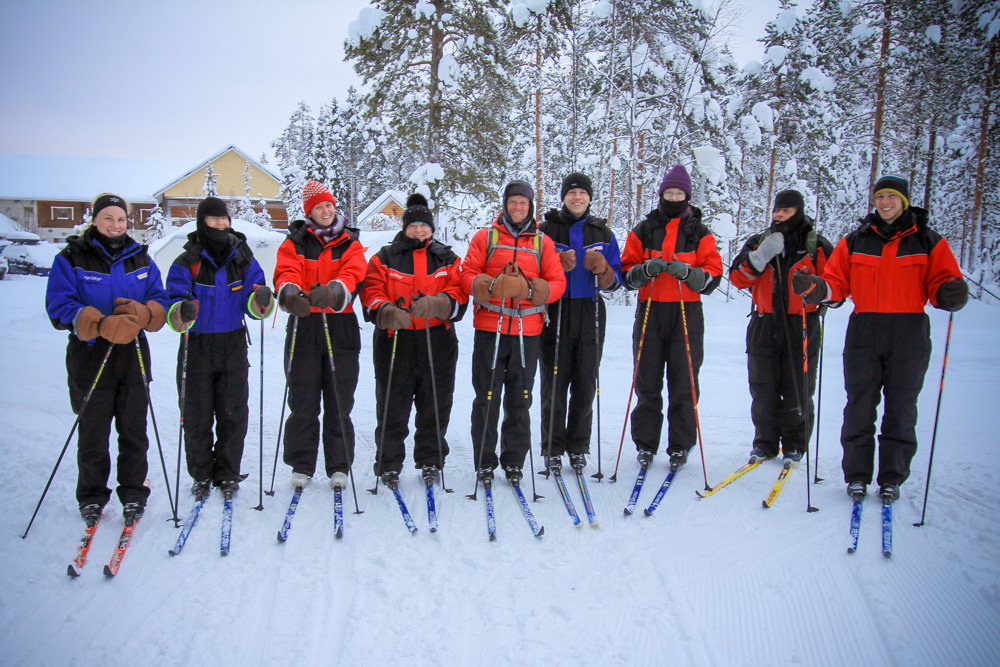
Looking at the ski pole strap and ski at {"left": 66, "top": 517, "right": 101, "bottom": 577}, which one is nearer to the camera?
ski at {"left": 66, "top": 517, "right": 101, "bottom": 577}

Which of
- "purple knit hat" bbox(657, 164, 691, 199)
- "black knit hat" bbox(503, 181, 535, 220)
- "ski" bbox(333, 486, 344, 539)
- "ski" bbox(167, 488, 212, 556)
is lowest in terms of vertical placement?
"ski" bbox(167, 488, 212, 556)

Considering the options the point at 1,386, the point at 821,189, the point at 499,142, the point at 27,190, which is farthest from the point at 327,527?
the point at 27,190

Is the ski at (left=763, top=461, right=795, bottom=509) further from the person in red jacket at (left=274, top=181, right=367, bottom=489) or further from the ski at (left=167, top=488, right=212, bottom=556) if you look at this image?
the ski at (left=167, top=488, right=212, bottom=556)

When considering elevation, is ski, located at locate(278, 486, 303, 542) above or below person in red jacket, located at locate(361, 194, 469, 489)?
below

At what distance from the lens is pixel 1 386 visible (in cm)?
654

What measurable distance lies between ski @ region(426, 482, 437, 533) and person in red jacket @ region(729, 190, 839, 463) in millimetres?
2705

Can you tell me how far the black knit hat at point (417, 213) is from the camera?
397 centimetres

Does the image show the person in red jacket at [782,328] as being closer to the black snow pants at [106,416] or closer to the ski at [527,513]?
the ski at [527,513]

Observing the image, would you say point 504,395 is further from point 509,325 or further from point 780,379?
point 780,379

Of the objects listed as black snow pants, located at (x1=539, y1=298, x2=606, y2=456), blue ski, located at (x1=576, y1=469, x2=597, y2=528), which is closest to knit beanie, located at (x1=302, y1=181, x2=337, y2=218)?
black snow pants, located at (x1=539, y1=298, x2=606, y2=456)

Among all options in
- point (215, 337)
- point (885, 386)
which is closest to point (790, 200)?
point (885, 386)

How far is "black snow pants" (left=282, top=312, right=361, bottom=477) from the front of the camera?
388 cm

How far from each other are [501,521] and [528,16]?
1058cm

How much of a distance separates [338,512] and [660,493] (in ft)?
7.42
